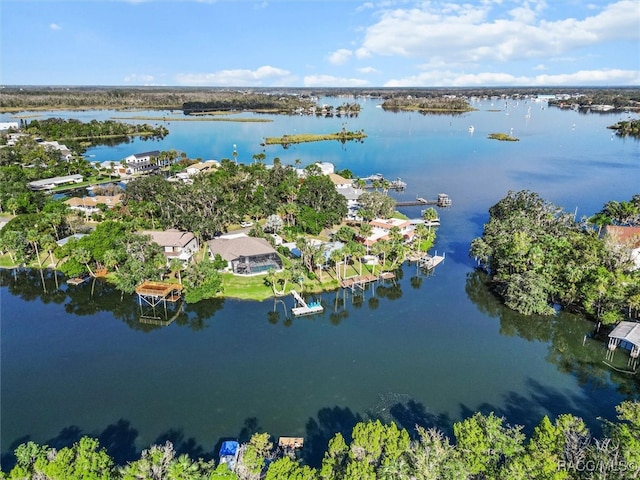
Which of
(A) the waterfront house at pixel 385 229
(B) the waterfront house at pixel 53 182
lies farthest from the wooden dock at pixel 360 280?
(B) the waterfront house at pixel 53 182

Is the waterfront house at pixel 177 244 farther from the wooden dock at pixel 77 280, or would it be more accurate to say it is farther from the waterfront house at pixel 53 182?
the waterfront house at pixel 53 182

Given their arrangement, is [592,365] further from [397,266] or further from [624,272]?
[397,266]

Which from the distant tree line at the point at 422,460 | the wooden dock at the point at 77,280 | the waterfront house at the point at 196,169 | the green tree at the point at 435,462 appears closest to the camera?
the green tree at the point at 435,462

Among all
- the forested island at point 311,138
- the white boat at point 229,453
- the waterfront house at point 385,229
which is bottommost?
the white boat at point 229,453

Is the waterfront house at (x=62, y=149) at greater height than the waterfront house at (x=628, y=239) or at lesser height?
greater

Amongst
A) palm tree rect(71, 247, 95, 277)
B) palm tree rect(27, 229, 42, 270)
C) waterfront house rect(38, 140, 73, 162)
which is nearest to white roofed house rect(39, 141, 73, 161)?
waterfront house rect(38, 140, 73, 162)

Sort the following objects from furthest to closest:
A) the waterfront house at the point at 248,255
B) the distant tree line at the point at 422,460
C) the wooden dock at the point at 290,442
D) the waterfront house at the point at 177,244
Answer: the waterfront house at the point at 177,244, the waterfront house at the point at 248,255, the wooden dock at the point at 290,442, the distant tree line at the point at 422,460

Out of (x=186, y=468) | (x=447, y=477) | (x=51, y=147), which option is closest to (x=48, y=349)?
(x=186, y=468)
